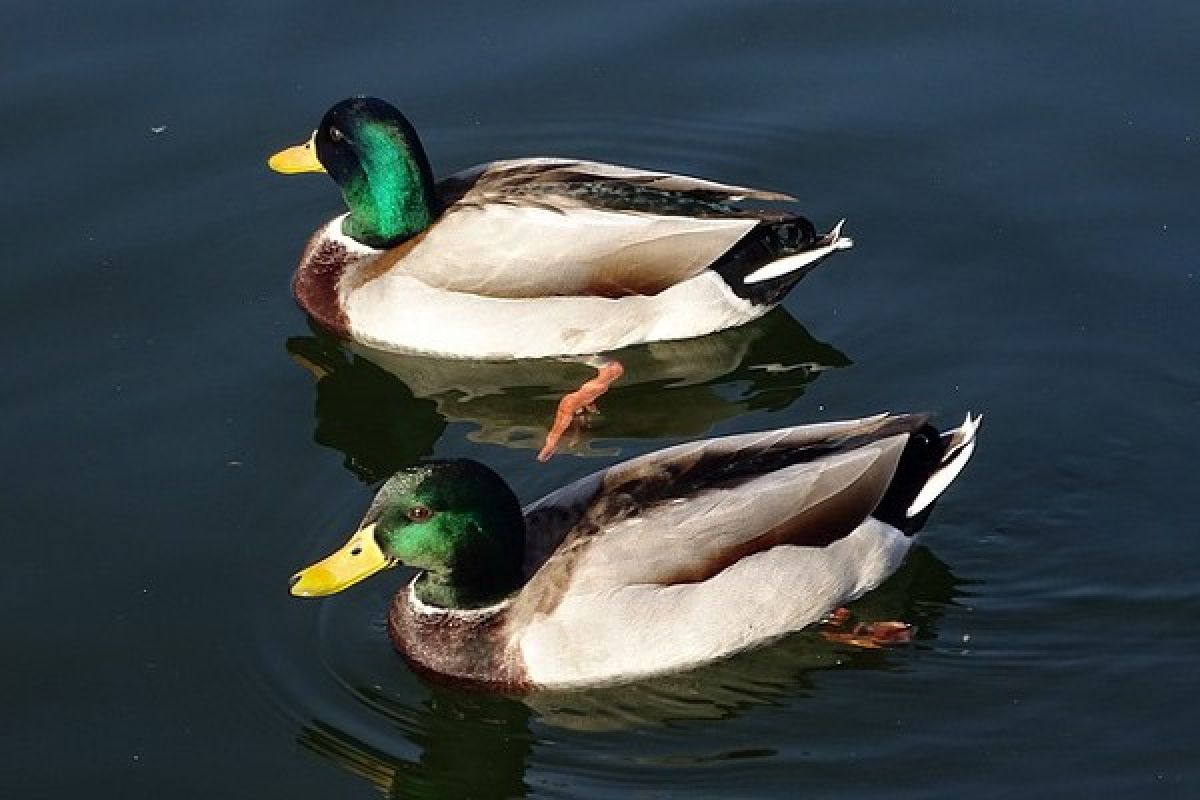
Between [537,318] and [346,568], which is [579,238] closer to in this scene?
[537,318]

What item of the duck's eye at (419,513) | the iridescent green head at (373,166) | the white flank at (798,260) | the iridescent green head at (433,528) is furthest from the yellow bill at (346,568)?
the white flank at (798,260)

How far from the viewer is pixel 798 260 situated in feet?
36.1

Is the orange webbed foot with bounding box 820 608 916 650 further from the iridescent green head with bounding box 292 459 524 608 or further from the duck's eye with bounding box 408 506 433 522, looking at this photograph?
the duck's eye with bounding box 408 506 433 522

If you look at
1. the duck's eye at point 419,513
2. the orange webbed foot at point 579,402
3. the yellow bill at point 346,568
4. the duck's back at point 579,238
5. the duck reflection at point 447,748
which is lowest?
the duck reflection at point 447,748

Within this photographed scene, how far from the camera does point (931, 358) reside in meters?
10.5

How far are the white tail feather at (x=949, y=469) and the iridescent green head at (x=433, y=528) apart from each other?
1597mm

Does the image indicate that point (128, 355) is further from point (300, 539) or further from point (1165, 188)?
point (1165, 188)

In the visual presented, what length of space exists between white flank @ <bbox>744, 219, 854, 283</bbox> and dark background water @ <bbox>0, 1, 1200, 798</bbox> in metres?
0.25

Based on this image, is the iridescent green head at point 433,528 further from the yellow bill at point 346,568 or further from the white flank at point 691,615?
the white flank at point 691,615

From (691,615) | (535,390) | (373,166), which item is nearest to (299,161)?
(373,166)

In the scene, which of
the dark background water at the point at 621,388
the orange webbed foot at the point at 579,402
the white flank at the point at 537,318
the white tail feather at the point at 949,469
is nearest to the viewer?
the dark background water at the point at 621,388

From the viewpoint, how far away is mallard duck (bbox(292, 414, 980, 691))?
336 inches

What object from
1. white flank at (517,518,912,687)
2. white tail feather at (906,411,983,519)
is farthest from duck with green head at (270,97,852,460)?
white flank at (517,518,912,687)

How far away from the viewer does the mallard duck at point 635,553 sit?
28.0ft
